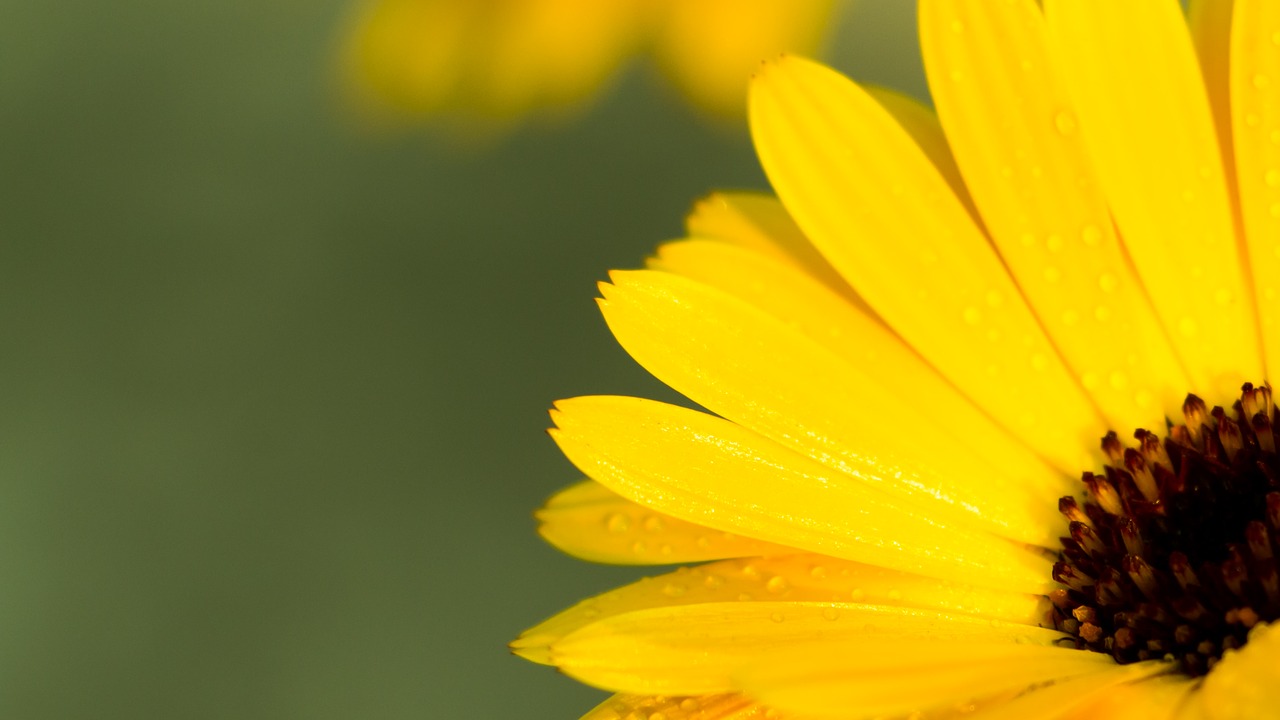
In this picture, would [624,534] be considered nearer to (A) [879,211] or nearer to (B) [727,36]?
(A) [879,211]

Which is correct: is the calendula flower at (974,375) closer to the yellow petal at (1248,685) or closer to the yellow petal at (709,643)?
the yellow petal at (709,643)

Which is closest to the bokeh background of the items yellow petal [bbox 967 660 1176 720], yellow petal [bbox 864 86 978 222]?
yellow petal [bbox 864 86 978 222]

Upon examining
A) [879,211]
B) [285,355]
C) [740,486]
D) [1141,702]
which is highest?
[285,355]

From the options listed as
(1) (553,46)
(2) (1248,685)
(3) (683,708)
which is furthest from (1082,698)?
(1) (553,46)

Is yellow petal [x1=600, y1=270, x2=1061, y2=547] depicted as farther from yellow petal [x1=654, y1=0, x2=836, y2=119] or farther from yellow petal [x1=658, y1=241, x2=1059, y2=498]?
yellow petal [x1=654, y1=0, x2=836, y2=119]

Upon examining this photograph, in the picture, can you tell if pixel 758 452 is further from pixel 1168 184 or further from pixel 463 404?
pixel 463 404

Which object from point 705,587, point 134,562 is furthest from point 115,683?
point 705,587

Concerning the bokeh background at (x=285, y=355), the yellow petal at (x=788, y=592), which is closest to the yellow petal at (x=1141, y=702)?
the yellow petal at (x=788, y=592)
